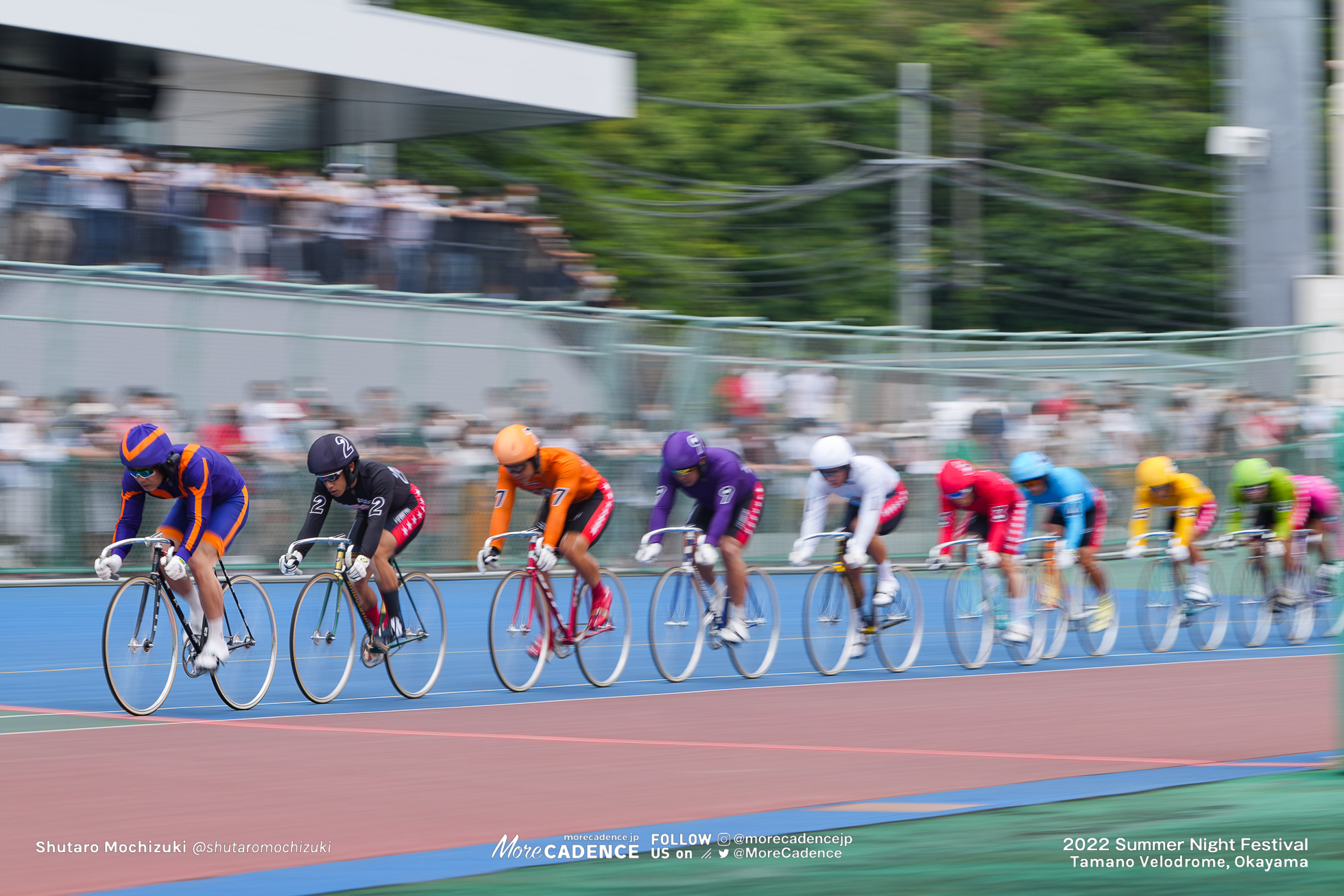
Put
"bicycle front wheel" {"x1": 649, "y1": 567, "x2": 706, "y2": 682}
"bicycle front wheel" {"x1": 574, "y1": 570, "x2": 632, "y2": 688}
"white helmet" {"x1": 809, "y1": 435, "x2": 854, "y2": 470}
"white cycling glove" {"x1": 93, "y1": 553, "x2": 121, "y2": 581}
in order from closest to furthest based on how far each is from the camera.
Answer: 1. "white cycling glove" {"x1": 93, "y1": 553, "x2": 121, "y2": 581}
2. "bicycle front wheel" {"x1": 574, "y1": 570, "x2": 632, "y2": 688}
3. "bicycle front wheel" {"x1": 649, "y1": 567, "x2": 706, "y2": 682}
4. "white helmet" {"x1": 809, "y1": 435, "x2": 854, "y2": 470}

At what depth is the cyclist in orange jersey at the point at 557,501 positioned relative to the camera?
1000 cm

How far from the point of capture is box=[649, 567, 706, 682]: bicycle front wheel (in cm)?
1095

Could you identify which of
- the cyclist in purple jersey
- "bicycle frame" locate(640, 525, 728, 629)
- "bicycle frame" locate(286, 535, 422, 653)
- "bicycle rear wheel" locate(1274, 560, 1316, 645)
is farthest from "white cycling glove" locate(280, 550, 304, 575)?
"bicycle rear wheel" locate(1274, 560, 1316, 645)

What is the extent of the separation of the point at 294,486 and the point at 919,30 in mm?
26548

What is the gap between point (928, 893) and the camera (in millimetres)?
5059

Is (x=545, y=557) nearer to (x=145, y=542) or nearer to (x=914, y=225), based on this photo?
(x=145, y=542)

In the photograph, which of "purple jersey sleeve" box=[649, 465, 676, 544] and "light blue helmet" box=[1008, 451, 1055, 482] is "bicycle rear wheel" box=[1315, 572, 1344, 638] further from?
"purple jersey sleeve" box=[649, 465, 676, 544]

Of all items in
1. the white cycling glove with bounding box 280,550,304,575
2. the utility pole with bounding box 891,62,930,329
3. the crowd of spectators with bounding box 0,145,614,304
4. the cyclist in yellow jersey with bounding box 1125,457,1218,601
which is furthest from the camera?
the utility pole with bounding box 891,62,930,329

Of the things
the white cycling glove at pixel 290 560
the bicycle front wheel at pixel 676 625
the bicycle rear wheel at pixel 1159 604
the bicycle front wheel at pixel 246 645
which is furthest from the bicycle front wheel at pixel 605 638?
the bicycle rear wheel at pixel 1159 604

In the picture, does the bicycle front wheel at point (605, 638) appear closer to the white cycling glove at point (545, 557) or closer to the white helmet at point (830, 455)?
the white cycling glove at point (545, 557)

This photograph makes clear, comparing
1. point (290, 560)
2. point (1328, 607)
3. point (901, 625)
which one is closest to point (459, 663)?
point (290, 560)

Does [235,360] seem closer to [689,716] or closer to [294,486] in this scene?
[294,486]

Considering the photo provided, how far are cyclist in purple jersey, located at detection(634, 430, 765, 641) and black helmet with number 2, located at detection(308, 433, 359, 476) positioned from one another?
2.12 metres

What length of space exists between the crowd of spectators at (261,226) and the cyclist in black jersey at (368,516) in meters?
6.26
